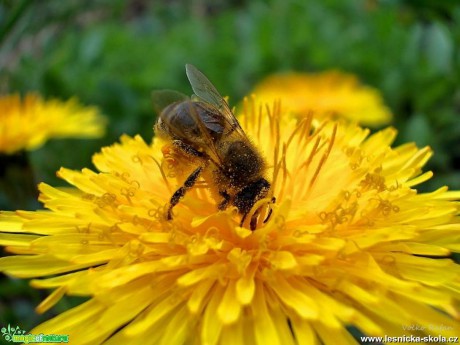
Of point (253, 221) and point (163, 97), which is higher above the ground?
point (163, 97)

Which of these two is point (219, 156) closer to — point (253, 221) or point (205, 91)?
point (253, 221)

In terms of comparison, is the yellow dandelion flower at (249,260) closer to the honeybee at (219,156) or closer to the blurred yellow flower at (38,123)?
the honeybee at (219,156)

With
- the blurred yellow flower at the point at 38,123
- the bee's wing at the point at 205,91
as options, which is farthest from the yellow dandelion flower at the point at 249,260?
the blurred yellow flower at the point at 38,123

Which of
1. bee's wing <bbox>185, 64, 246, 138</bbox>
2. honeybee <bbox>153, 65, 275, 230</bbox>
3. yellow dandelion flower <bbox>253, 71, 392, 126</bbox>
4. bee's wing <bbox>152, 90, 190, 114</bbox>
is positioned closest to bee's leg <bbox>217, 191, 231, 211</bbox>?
honeybee <bbox>153, 65, 275, 230</bbox>

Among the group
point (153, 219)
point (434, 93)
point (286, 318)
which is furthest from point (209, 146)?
point (434, 93)

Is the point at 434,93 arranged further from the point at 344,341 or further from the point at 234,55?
the point at 344,341

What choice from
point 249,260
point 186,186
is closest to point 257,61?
point 186,186
